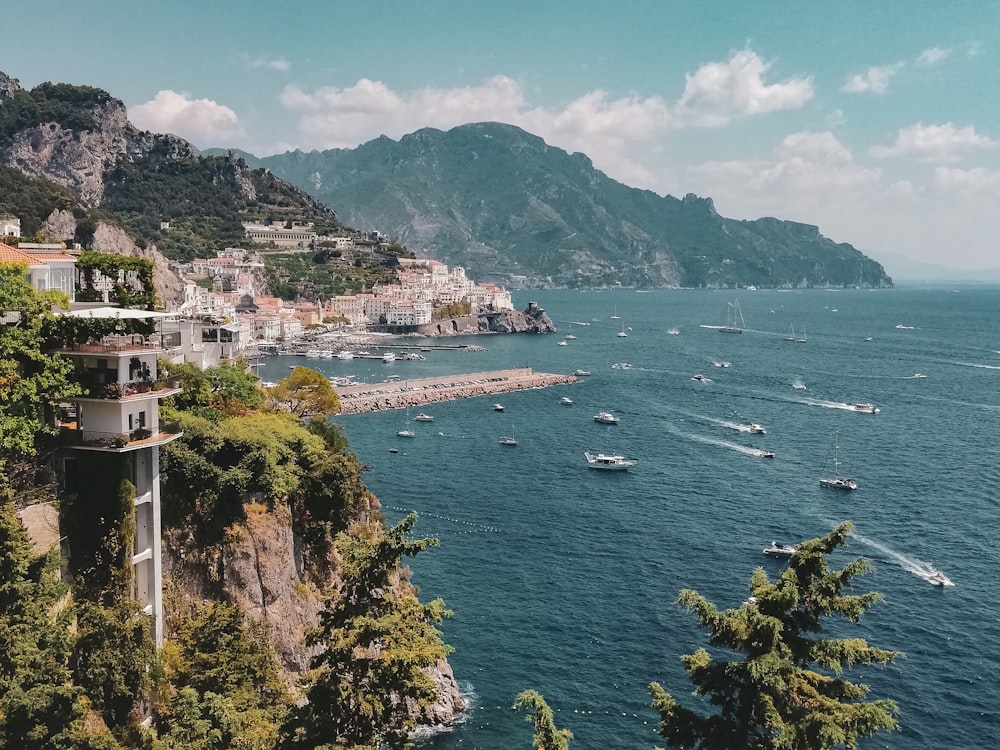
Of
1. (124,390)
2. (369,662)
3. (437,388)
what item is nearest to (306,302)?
(437,388)

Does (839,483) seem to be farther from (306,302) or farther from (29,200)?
(306,302)

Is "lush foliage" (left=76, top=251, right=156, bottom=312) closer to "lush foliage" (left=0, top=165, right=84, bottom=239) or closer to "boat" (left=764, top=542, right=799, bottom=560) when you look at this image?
"boat" (left=764, top=542, right=799, bottom=560)

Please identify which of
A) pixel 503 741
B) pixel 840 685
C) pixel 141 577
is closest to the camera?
pixel 840 685

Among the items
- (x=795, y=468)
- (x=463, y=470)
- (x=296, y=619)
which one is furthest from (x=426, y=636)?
(x=795, y=468)

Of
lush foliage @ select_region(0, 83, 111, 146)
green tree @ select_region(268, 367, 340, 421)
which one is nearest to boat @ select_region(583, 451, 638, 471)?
green tree @ select_region(268, 367, 340, 421)

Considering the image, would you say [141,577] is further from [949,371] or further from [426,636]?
[949,371]
